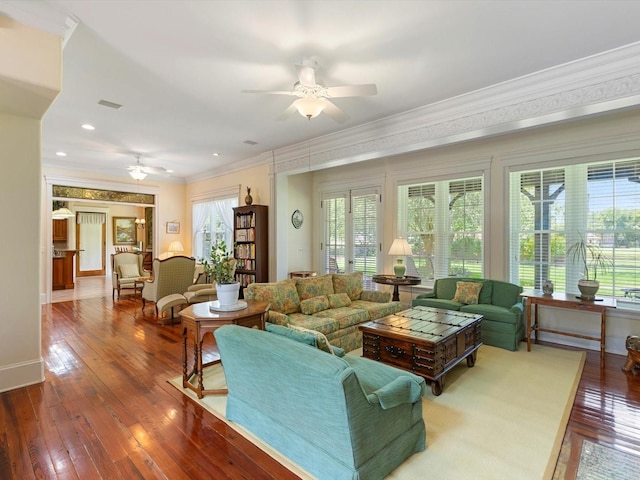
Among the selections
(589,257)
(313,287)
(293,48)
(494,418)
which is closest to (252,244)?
(313,287)

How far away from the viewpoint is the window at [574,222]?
13.3 ft

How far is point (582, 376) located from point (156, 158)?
7.62 meters

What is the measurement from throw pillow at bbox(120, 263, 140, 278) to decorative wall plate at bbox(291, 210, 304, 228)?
13.4 feet

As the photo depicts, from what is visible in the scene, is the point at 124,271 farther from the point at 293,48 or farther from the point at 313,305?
the point at 293,48

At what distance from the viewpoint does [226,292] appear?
2.88 m

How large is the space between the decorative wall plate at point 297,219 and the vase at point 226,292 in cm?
402

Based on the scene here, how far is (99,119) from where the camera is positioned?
4590 mm

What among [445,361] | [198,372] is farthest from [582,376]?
[198,372]

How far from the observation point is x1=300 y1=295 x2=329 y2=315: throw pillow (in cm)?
410

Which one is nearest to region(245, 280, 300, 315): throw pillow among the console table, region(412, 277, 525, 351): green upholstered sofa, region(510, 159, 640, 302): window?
region(412, 277, 525, 351): green upholstered sofa

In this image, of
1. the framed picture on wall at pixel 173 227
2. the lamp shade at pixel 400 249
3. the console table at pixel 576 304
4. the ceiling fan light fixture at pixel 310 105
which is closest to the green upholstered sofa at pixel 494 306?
the console table at pixel 576 304

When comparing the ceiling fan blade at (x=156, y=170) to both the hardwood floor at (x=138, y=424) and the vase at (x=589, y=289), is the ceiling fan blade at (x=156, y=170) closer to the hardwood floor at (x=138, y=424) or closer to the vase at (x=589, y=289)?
the hardwood floor at (x=138, y=424)

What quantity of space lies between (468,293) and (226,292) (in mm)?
3514

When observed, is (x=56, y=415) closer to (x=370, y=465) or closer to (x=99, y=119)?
(x=370, y=465)
